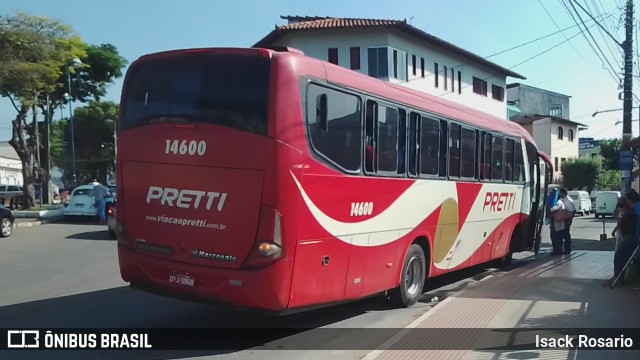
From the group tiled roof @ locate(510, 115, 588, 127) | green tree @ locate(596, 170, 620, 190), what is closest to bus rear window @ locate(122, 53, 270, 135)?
tiled roof @ locate(510, 115, 588, 127)

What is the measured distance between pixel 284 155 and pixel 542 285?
6434mm

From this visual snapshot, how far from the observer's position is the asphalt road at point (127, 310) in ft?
20.4

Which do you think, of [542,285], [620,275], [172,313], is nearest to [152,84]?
[172,313]

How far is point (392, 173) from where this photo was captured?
798 cm

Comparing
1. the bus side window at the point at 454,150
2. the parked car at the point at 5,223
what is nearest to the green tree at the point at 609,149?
the bus side window at the point at 454,150

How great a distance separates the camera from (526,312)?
7918mm

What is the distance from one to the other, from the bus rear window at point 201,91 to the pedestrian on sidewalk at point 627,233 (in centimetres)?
727

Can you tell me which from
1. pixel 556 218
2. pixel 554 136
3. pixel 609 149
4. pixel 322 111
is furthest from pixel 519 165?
pixel 554 136

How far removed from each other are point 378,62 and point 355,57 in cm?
156

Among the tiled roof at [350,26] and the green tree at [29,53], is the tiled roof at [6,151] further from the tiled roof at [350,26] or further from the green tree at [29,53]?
the green tree at [29,53]

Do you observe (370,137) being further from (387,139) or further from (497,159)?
(497,159)

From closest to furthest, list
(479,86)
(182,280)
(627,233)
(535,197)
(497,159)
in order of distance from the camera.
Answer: (182,280)
(627,233)
(497,159)
(535,197)
(479,86)

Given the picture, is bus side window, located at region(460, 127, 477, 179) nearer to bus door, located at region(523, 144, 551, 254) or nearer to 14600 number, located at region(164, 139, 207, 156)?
bus door, located at region(523, 144, 551, 254)

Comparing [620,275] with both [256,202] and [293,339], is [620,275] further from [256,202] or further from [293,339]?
[256,202]
